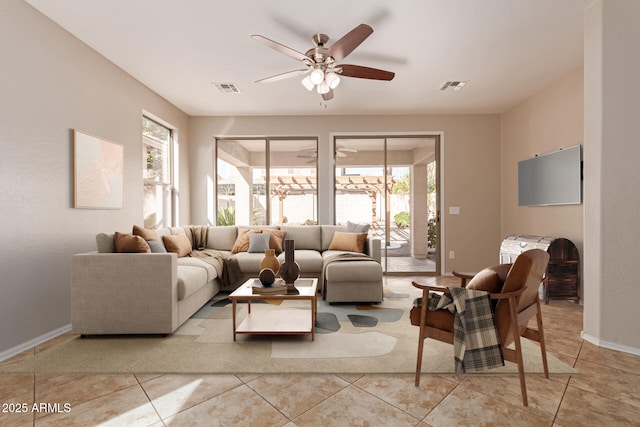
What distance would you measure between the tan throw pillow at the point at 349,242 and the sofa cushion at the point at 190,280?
1.91 m

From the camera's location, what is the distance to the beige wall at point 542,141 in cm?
379

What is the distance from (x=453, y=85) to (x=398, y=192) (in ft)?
6.29

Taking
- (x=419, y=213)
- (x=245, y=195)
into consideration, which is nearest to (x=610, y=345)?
(x=419, y=213)

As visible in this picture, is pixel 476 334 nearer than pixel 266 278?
Yes

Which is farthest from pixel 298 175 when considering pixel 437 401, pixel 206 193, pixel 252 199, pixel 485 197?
pixel 437 401

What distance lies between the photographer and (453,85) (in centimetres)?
428

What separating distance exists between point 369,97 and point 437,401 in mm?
3928

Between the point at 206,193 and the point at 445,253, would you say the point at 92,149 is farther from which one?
the point at 445,253

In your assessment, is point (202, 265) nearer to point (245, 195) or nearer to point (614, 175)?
point (245, 195)

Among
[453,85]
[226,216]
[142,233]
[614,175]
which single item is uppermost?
[453,85]

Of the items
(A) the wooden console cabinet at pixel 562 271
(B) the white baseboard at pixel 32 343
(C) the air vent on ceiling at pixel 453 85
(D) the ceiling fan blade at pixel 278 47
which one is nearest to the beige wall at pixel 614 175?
(A) the wooden console cabinet at pixel 562 271

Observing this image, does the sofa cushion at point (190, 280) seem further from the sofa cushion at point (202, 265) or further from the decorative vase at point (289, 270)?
the decorative vase at point (289, 270)

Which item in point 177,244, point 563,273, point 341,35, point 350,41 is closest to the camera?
point 350,41

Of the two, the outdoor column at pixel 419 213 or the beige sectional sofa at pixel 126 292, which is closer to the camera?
the beige sectional sofa at pixel 126 292
